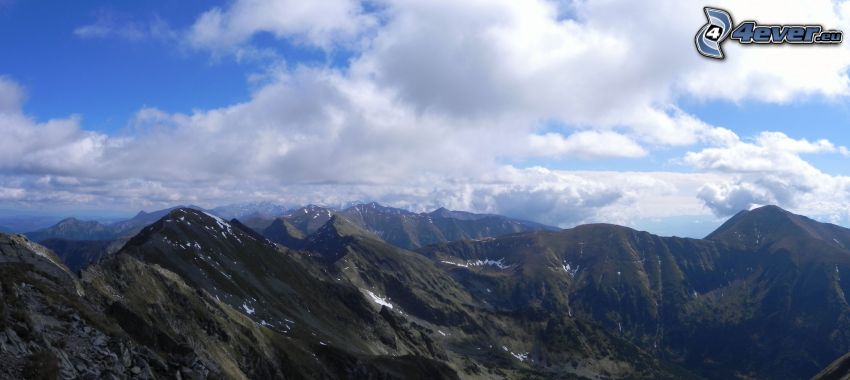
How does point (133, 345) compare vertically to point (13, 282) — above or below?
below

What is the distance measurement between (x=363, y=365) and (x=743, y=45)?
118541mm

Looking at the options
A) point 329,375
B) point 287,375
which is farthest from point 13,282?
point 329,375

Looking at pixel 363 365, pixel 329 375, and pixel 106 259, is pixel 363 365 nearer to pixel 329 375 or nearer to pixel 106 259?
pixel 329 375

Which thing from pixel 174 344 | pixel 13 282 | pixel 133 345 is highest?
pixel 13 282

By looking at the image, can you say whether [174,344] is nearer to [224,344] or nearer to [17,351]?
[17,351]

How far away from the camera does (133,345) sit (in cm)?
5353

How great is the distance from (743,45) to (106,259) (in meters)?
143

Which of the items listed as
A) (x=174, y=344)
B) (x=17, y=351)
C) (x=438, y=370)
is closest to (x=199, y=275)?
(x=438, y=370)

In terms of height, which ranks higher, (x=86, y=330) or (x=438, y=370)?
(x=86, y=330)

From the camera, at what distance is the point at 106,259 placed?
453 ft

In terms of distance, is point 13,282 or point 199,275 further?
point 199,275

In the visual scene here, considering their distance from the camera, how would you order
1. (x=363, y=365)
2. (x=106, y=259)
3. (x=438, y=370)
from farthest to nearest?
(x=438, y=370), (x=363, y=365), (x=106, y=259)

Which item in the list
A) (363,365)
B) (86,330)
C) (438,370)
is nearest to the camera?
(86,330)

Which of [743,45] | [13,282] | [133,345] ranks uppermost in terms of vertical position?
[743,45]
